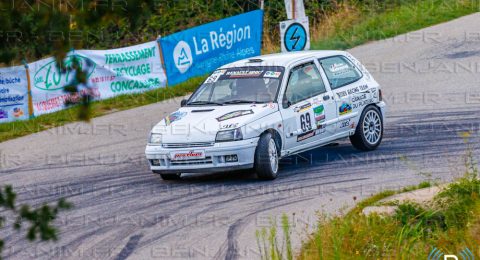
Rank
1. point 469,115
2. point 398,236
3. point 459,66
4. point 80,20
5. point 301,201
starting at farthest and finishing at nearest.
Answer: point 459,66 → point 469,115 → point 301,201 → point 398,236 → point 80,20

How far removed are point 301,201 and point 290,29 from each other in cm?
733

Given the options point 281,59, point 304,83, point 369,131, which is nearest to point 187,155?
point 304,83

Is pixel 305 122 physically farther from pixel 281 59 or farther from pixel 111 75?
pixel 111 75

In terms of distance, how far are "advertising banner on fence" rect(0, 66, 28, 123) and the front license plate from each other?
25.6 feet

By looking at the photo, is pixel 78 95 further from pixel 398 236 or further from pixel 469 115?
pixel 469 115

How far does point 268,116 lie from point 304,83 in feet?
3.57

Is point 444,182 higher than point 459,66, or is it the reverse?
point 459,66

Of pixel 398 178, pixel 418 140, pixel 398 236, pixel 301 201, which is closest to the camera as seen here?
pixel 398 236

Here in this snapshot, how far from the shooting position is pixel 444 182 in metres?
11.1

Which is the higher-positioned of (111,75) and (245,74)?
(111,75)

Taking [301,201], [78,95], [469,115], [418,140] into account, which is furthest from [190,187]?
[78,95]

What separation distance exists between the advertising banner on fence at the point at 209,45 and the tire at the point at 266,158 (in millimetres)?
9748

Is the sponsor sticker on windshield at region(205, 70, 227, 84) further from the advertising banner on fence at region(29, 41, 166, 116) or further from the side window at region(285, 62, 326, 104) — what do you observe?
the advertising banner on fence at region(29, 41, 166, 116)

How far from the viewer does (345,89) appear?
1350cm
